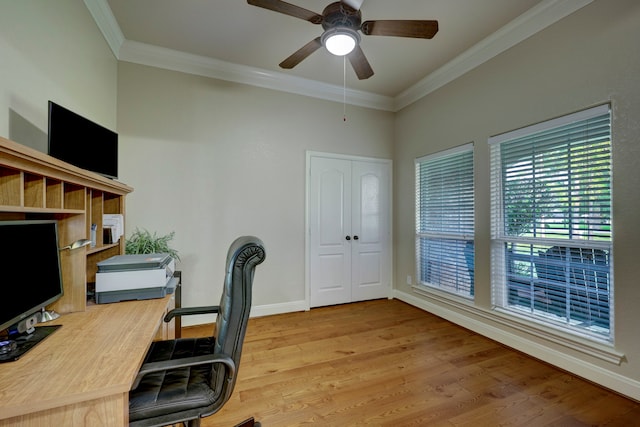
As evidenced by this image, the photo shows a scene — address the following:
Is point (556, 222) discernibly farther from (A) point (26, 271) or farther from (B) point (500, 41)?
(A) point (26, 271)

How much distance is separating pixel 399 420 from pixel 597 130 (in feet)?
8.38

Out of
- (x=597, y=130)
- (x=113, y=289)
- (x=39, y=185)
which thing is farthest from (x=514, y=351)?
(x=39, y=185)

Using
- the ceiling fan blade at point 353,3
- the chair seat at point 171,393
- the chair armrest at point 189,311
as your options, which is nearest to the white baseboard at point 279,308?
the chair armrest at point 189,311

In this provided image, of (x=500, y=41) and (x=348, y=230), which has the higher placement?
(x=500, y=41)

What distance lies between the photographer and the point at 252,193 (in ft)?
11.2

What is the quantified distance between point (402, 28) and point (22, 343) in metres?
2.67

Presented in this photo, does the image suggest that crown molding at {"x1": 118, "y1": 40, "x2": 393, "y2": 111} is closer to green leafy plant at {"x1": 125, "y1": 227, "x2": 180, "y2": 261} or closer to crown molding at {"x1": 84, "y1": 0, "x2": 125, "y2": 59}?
crown molding at {"x1": 84, "y1": 0, "x2": 125, "y2": 59}

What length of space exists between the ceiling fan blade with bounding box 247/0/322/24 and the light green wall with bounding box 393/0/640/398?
1.99m

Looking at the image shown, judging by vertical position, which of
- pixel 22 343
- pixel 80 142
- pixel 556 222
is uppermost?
pixel 80 142

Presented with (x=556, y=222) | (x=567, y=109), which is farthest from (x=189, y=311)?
(x=567, y=109)

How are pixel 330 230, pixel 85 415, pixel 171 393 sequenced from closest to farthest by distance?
pixel 85 415 → pixel 171 393 → pixel 330 230

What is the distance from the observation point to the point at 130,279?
1.70 m

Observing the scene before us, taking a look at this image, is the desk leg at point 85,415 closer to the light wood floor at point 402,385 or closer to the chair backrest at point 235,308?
the chair backrest at point 235,308

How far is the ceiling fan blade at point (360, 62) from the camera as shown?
2239 mm
